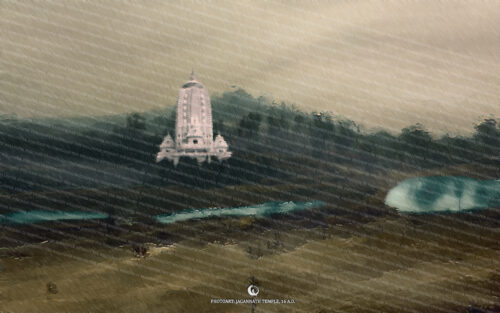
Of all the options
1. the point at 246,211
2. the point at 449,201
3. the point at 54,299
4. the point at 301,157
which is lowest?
the point at 54,299

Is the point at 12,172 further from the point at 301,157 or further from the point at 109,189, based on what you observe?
the point at 301,157

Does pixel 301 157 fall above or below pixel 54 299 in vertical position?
above

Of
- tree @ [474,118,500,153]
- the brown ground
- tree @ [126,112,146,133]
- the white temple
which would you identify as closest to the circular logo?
the brown ground

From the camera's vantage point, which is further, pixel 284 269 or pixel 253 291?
pixel 284 269

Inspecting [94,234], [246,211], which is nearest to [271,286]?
[246,211]

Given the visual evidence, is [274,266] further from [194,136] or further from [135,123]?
[135,123]

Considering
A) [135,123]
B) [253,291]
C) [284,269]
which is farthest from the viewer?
[135,123]

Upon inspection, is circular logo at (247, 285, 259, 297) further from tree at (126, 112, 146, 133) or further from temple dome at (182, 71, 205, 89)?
tree at (126, 112, 146, 133)

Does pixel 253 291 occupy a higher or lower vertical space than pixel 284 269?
lower

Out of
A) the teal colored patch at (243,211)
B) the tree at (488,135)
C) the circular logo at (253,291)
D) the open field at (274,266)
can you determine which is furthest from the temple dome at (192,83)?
the tree at (488,135)

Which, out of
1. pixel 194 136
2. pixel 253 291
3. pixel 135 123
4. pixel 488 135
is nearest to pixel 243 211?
pixel 194 136
